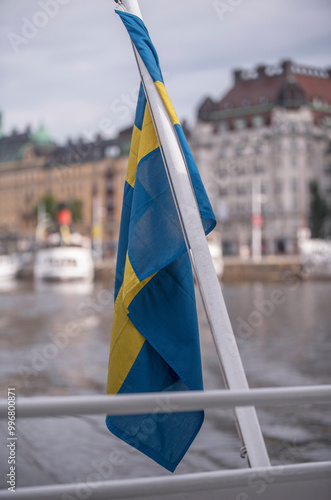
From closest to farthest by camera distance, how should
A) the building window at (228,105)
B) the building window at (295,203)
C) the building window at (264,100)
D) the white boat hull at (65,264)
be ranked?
the white boat hull at (65,264)
the building window at (295,203)
the building window at (264,100)
the building window at (228,105)

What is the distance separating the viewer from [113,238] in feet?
331

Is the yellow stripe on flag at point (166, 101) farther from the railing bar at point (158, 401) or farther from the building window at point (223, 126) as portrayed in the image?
the building window at point (223, 126)

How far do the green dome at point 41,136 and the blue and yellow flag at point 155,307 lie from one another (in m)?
127

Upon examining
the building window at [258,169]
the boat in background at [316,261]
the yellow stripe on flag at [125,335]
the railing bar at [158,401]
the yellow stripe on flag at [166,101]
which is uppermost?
the building window at [258,169]

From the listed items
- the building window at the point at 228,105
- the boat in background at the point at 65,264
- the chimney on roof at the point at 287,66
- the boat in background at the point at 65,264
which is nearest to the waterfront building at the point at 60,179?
the building window at the point at 228,105

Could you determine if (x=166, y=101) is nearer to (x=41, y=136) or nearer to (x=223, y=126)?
(x=223, y=126)

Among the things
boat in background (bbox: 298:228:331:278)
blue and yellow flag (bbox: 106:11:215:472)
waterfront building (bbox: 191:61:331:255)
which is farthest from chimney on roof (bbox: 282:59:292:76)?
blue and yellow flag (bbox: 106:11:215:472)

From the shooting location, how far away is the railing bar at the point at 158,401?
1961 millimetres

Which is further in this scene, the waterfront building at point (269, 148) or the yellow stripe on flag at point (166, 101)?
the waterfront building at point (269, 148)

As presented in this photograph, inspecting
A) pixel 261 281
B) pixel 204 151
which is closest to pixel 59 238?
pixel 261 281

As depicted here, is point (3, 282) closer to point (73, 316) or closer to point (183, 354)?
point (73, 316)

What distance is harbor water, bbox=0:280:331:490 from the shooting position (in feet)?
23.5

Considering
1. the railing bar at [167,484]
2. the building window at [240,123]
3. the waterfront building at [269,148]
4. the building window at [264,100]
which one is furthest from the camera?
the building window at [240,123]

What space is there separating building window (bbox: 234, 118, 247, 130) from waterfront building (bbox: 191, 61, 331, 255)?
0.12 metres
